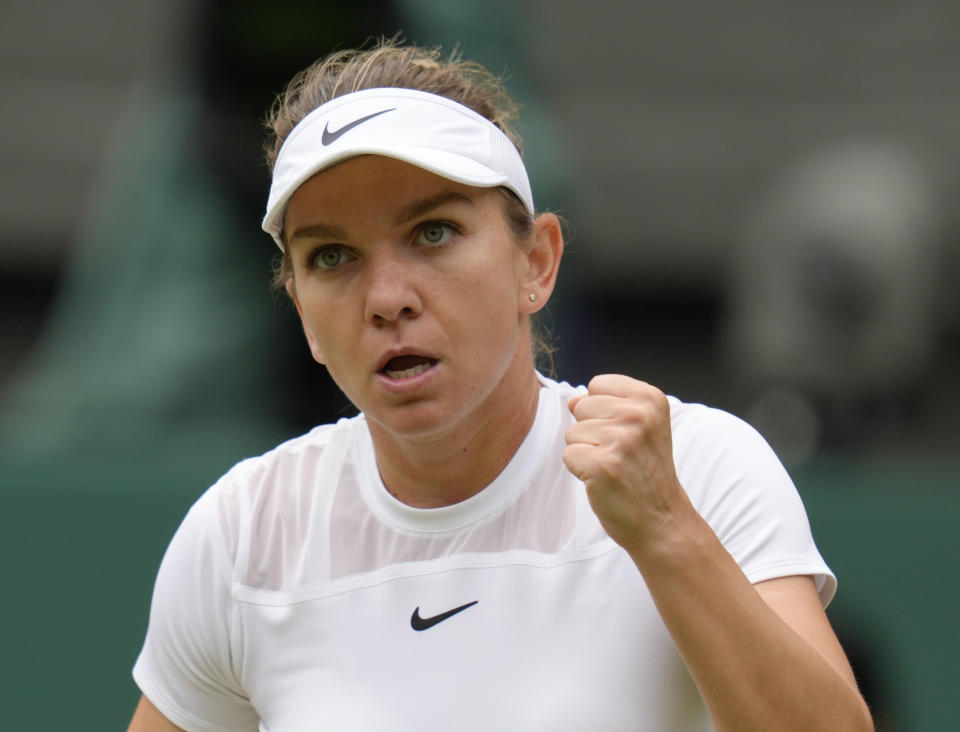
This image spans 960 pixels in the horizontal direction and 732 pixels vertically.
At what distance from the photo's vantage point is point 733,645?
1.73 m

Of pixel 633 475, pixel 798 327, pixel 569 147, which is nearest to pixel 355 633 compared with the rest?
pixel 633 475

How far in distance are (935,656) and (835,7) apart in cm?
721

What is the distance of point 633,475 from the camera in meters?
1.77

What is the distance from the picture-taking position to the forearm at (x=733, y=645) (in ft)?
5.66

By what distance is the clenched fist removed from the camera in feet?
5.79

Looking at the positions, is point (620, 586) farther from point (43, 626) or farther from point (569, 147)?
point (569, 147)

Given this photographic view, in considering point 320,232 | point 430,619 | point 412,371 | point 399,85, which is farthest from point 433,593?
point 399,85

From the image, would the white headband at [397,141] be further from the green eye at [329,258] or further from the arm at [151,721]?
the arm at [151,721]

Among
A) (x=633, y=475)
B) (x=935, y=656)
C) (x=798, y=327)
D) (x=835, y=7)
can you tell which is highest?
(x=835, y=7)

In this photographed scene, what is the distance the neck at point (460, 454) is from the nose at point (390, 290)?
22 cm

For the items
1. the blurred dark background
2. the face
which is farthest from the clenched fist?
the blurred dark background

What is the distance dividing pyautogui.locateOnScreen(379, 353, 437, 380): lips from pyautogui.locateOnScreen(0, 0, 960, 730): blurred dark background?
2054 mm

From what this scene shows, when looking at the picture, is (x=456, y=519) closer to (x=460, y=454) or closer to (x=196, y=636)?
(x=460, y=454)

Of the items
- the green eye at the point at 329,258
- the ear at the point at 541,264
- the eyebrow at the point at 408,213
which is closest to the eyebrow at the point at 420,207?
the eyebrow at the point at 408,213
